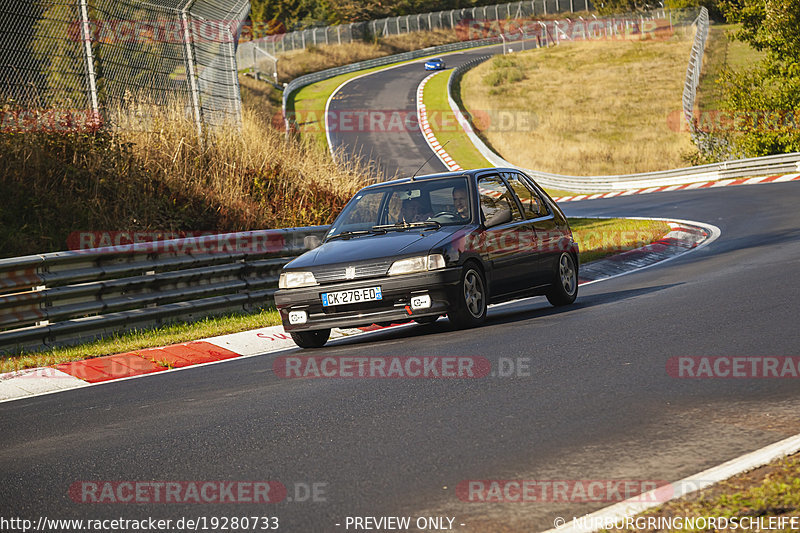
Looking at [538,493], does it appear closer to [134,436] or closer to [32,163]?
[134,436]

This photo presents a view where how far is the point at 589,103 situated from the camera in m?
65.6

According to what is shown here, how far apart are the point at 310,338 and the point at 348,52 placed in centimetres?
8269

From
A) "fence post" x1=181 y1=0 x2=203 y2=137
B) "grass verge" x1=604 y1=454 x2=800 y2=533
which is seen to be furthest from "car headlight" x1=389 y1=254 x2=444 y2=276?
"fence post" x1=181 y1=0 x2=203 y2=137

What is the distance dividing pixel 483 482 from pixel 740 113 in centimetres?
4067

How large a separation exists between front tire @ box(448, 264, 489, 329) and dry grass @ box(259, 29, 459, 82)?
67068 mm

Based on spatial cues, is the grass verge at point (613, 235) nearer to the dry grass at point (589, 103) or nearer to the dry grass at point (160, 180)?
the dry grass at point (160, 180)

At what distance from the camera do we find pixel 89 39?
14367 mm

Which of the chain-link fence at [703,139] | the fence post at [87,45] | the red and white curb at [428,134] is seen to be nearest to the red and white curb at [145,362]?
the fence post at [87,45]

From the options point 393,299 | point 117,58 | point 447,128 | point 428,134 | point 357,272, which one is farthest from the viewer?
point 447,128

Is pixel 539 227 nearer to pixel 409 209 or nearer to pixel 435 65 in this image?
pixel 409 209

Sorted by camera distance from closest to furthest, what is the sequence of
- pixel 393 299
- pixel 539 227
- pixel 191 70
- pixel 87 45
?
pixel 393 299
pixel 539 227
pixel 87 45
pixel 191 70

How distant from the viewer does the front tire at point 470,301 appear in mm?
9461

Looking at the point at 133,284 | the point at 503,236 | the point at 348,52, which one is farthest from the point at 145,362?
the point at 348,52

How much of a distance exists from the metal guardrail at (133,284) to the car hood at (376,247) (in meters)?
0.51
